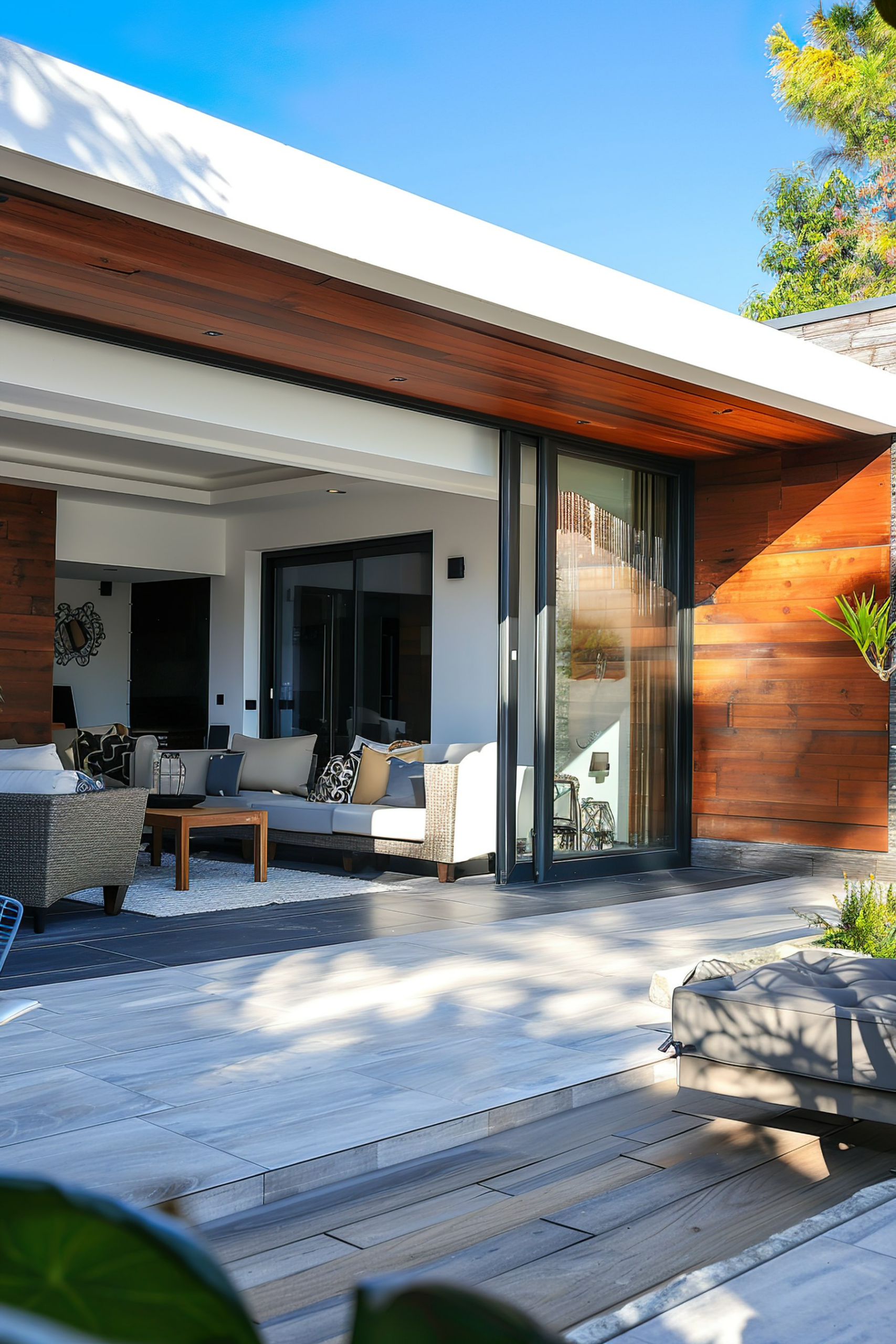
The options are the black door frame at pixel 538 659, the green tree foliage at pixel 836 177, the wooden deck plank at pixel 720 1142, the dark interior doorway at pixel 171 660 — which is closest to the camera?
the wooden deck plank at pixel 720 1142

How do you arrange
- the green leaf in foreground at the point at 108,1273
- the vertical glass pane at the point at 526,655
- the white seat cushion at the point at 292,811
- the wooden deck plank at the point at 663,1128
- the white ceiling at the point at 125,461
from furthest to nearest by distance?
the white ceiling at the point at 125,461, the white seat cushion at the point at 292,811, the vertical glass pane at the point at 526,655, the wooden deck plank at the point at 663,1128, the green leaf in foreground at the point at 108,1273

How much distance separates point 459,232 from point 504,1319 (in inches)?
195

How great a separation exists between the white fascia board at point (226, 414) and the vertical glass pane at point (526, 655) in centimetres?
25

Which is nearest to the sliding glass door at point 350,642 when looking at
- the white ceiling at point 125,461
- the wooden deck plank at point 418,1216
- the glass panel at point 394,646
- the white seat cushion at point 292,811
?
the glass panel at point 394,646

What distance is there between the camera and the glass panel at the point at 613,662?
295 inches

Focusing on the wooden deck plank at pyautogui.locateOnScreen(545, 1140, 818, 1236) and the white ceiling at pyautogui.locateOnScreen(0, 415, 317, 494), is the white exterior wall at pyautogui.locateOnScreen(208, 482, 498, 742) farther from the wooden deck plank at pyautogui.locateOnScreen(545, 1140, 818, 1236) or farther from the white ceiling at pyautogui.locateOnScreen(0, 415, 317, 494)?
the wooden deck plank at pyautogui.locateOnScreen(545, 1140, 818, 1236)

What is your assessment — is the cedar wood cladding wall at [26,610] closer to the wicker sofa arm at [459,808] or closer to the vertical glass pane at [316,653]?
the vertical glass pane at [316,653]

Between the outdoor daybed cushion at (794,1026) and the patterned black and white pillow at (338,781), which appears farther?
the patterned black and white pillow at (338,781)

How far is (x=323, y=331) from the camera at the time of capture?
532 centimetres

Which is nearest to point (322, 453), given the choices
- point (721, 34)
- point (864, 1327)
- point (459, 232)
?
point (459, 232)

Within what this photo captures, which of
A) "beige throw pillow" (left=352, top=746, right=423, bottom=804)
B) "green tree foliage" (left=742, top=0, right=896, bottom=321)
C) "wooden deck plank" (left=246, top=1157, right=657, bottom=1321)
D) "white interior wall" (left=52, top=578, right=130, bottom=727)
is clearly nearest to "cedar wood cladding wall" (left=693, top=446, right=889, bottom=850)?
"beige throw pillow" (left=352, top=746, right=423, bottom=804)

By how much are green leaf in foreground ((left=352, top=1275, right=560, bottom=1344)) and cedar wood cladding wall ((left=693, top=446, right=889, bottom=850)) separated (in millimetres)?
7668

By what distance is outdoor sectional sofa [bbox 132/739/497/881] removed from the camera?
7426 millimetres

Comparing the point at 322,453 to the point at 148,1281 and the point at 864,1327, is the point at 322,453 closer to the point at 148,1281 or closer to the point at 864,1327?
the point at 864,1327
